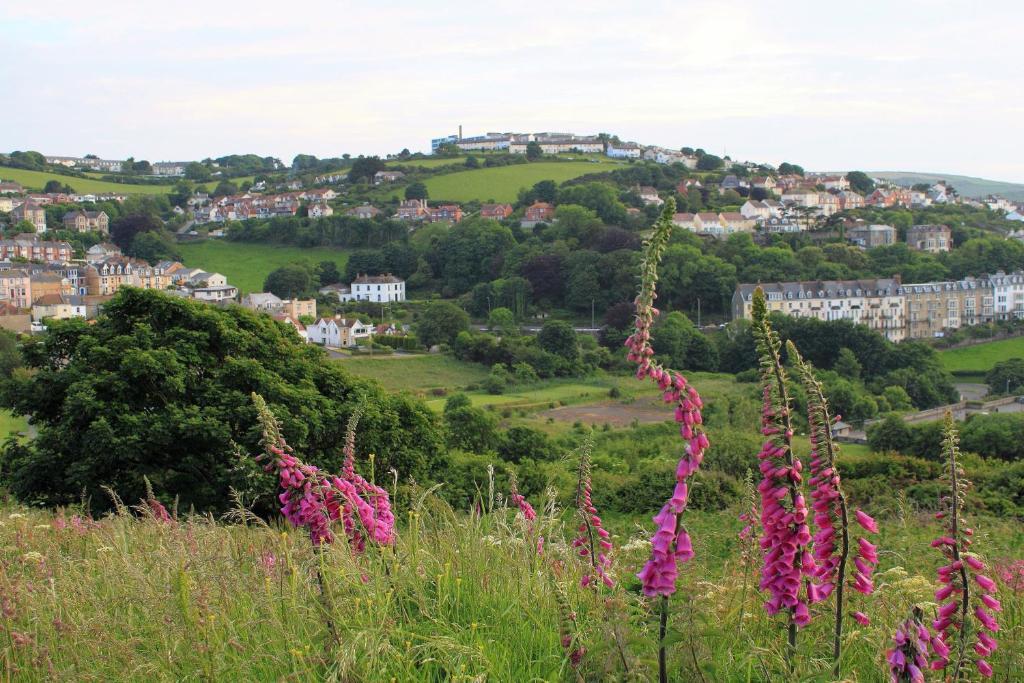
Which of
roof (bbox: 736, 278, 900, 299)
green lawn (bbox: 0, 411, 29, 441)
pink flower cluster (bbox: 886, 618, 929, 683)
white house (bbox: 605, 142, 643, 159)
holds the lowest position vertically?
green lawn (bbox: 0, 411, 29, 441)

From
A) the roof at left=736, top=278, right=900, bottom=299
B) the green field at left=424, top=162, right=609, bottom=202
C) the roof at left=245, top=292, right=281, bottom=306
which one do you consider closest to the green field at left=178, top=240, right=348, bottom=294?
the roof at left=245, top=292, right=281, bottom=306

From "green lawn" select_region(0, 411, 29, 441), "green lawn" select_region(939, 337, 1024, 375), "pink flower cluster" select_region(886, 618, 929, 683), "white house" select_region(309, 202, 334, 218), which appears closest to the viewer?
"pink flower cluster" select_region(886, 618, 929, 683)

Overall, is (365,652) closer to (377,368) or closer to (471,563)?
(471,563)

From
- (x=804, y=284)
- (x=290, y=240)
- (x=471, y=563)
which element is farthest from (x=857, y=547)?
(x=290, y=240)

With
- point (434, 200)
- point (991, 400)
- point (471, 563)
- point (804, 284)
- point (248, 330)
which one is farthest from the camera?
point (434, 200)

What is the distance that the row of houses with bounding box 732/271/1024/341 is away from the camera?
75312 mm

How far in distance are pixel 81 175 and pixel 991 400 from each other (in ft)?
453

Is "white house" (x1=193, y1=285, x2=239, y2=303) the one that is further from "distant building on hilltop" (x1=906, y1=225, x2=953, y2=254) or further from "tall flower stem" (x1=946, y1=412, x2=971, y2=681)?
"tall flower stem" (x1=946, y1=412, x2=971, y2=681)

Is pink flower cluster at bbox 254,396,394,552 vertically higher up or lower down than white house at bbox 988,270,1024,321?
higher up

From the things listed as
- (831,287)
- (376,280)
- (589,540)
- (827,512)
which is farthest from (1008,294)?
(827,512)

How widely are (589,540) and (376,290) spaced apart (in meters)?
83.4

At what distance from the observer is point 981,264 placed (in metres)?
86.6

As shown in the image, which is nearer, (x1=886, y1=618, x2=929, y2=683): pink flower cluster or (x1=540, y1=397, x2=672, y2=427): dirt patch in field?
(x1=886, y1=618, x2=929, y2=683): pink flower cluster

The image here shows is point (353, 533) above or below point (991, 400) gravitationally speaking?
above
